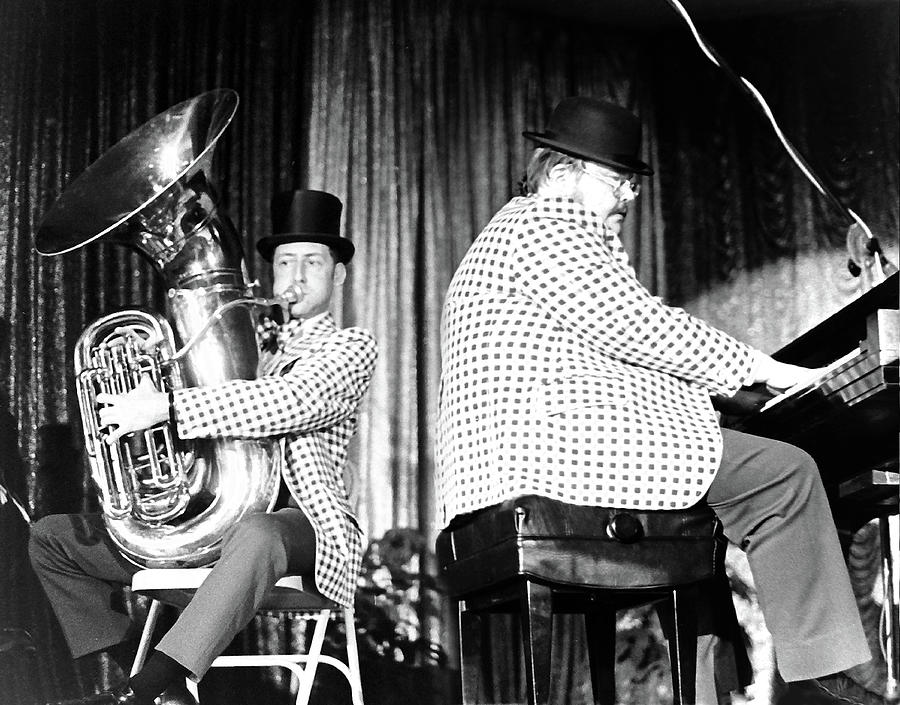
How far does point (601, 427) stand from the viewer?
2521 mm

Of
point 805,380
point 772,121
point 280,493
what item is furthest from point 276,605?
point 772,121

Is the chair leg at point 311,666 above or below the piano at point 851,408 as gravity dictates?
below

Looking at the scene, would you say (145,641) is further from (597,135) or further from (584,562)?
(597,135)

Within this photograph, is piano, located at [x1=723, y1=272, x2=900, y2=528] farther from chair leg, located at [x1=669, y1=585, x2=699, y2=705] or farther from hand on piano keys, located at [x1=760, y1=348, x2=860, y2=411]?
chair leg, located at [x1=669, y1=585, x2=699, y2=705]

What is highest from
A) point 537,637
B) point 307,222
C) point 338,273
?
point 307,222

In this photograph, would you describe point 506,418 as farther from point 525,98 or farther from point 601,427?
point 525,98

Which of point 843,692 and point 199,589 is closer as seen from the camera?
point 199,589

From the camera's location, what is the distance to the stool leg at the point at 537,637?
2406mm

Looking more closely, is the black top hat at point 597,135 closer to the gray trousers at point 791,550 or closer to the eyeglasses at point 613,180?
the eyeglasses at point 613,180

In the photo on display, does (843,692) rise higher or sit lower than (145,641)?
lower

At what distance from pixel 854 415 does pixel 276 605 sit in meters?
1.37

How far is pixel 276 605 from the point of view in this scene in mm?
2939

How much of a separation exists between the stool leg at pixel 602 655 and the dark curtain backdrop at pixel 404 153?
0.94 meters

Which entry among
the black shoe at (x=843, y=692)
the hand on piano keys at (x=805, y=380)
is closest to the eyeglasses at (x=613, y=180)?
the hand on piano keys at (x=805, y=380)
